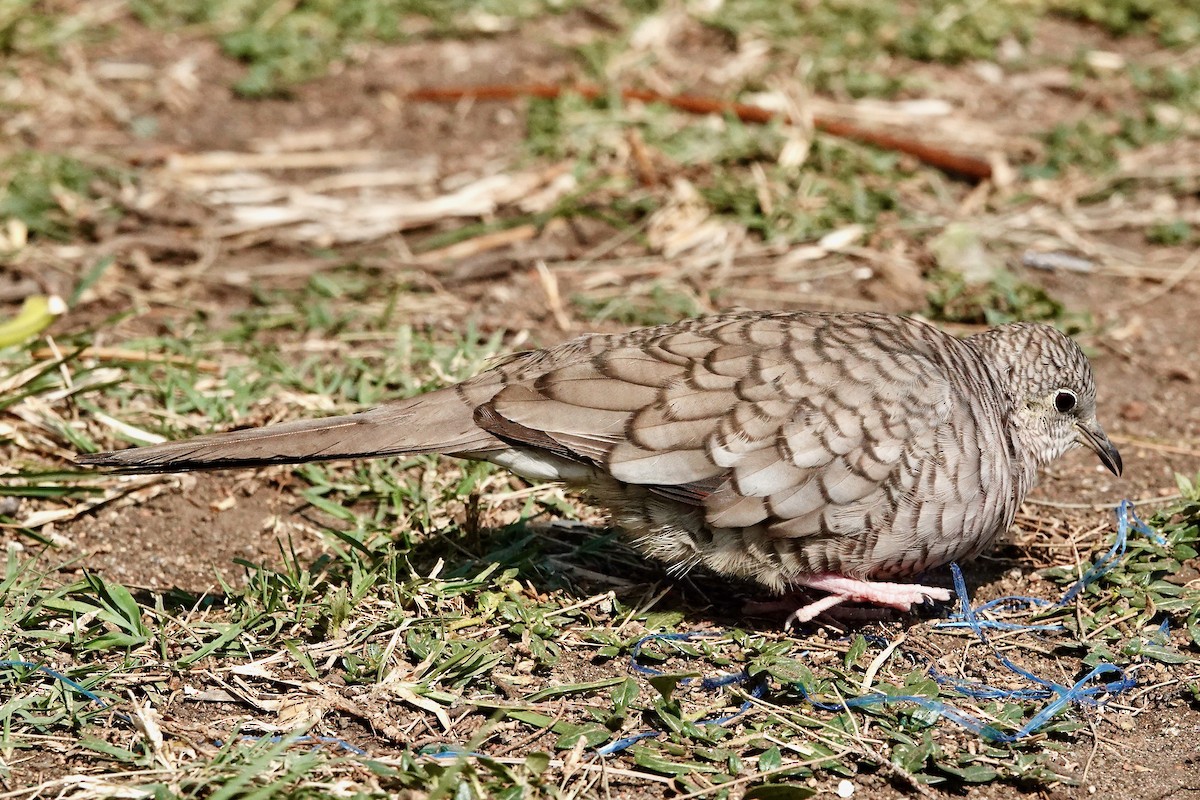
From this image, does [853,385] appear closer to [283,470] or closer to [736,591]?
[736,591]

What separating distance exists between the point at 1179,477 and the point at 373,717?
2949mm

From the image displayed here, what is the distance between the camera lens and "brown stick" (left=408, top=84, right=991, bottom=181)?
699 cm

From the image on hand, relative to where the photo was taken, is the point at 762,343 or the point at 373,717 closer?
the point at 373,717

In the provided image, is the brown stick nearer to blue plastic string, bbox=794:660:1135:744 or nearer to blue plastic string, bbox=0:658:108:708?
blue plastic string, bbox=794:660:1135:744

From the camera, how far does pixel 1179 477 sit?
15.1ft

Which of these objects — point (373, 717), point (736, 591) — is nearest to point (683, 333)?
point (736, 591)

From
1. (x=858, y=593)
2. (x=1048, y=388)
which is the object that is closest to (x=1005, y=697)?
(x=858, y=593)

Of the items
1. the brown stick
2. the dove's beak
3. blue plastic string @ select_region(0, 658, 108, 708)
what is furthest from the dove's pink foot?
the brown stick

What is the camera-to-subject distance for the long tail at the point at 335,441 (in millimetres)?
3641

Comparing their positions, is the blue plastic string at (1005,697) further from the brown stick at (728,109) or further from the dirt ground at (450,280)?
the brown stick at (728,109)

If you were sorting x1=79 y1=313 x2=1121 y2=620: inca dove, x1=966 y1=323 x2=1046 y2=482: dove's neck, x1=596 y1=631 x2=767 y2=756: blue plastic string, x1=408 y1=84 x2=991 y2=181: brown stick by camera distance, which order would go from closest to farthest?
x1=596 y1=631 x2=767 y2=756: blue plastic string < x1=79 y1=313 x2=1121 y2=620: inca dove < x1=966 y1=323 x2=1046 y2=482: dove's neck < x1=408 y1=84 x2=991 y2=181: brown stick

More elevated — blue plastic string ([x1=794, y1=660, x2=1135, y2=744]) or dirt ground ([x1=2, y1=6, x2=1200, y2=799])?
dirt ground ([x1=2, y1=6, x2=1200, y2=799])

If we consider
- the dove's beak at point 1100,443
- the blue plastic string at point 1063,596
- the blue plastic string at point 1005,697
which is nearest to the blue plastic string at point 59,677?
the blue plastic string at point 1005,697

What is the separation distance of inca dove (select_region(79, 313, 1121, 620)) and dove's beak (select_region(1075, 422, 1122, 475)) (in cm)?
50
